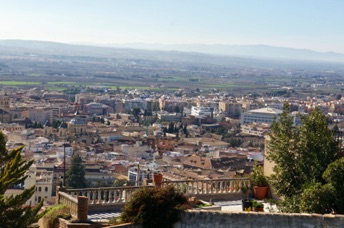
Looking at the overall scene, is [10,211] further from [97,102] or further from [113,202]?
[97,102]

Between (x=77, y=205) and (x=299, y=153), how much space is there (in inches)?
112

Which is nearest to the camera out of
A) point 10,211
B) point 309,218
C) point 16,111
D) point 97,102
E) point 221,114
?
point 309,218

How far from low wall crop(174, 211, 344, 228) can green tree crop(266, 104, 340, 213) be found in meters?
1.22

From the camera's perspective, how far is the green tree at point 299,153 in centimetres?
852

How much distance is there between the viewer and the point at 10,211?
809 centimetres

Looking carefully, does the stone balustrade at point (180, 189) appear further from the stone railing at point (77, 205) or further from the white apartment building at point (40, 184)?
the white apartment building at point (40, 184)

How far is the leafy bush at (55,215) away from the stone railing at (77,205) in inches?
2.4

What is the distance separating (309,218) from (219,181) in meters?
3.86

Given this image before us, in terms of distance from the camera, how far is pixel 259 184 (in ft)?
34.2

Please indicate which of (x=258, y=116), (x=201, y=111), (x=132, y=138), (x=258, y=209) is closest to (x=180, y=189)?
(x=258, y=209)

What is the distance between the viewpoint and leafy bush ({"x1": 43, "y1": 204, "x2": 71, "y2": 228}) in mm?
8438

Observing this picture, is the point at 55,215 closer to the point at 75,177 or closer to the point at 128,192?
the point at 128,192

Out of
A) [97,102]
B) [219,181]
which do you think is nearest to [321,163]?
[219,181]

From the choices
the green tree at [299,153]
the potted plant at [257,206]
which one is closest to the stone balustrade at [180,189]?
the potted plant at [257,206]
